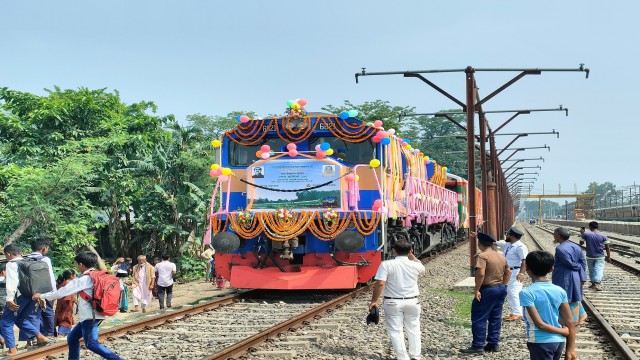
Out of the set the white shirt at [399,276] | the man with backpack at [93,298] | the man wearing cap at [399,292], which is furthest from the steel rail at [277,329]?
the white shirt at [399,276]

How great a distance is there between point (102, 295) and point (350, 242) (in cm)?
551

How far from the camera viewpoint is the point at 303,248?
11898 millimetres

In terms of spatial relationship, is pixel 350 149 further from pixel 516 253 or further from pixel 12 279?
pixel 12 279

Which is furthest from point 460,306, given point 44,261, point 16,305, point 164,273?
point 16,305

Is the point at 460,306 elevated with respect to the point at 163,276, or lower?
lower

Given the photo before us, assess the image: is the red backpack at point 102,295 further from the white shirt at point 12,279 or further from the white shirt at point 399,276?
the white shirt at point 399,276

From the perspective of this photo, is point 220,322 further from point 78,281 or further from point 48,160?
point 48,160

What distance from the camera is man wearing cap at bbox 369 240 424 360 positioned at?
22.0 ft

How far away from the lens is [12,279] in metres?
7.99

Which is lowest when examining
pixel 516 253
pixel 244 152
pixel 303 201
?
pixel 516 253

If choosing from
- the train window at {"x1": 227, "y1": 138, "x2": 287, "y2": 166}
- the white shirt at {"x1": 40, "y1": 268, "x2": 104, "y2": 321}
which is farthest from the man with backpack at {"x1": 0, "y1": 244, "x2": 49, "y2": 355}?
the train window at {"x1": 227, "y1": 138, "x2": 287, "y2": 166}

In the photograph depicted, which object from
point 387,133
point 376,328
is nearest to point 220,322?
point 376,328

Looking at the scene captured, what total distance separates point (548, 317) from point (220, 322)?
5988 millimetres

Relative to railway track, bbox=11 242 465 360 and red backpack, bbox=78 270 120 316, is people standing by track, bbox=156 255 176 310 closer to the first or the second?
railway track, bbox=11 242 465 360
